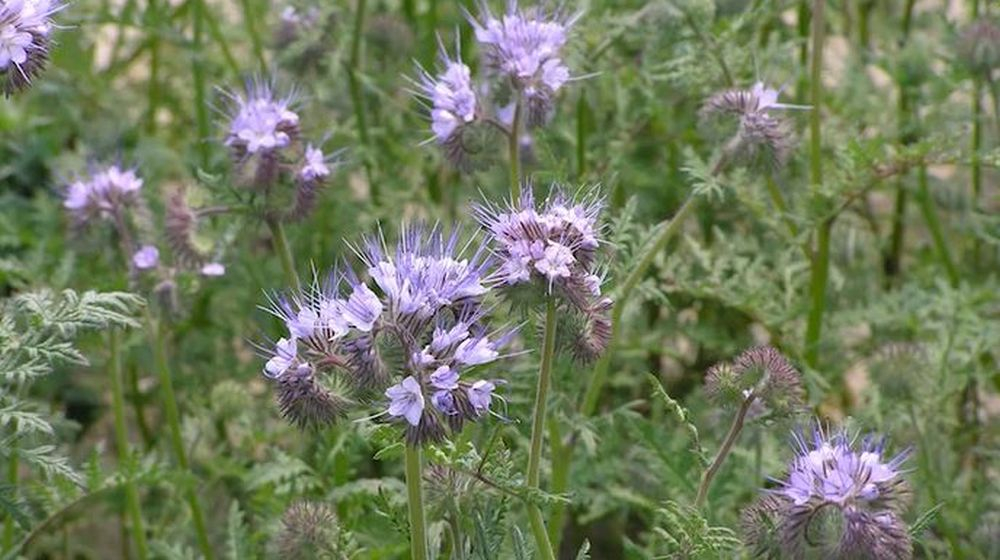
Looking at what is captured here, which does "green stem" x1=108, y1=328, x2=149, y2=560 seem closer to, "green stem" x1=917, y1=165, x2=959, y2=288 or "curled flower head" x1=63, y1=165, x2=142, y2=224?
"curled flower head" x1=63, y1=165, x2=142, y2=224

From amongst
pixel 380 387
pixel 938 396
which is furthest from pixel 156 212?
pixel 380 387

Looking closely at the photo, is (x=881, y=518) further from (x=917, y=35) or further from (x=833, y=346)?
(x=917, y=35)

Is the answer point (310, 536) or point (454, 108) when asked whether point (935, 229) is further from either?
point (310, 536)

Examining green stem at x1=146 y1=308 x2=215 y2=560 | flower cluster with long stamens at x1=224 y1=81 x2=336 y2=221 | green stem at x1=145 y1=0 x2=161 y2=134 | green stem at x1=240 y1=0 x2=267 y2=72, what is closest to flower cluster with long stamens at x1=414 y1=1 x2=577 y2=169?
flower cluster with long stamens at x1=224 y1=81 x2=336 y2=221

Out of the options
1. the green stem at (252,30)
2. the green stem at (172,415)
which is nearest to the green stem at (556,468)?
the green stem at (172,415)

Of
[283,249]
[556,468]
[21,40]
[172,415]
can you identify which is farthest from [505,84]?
[172,415]
